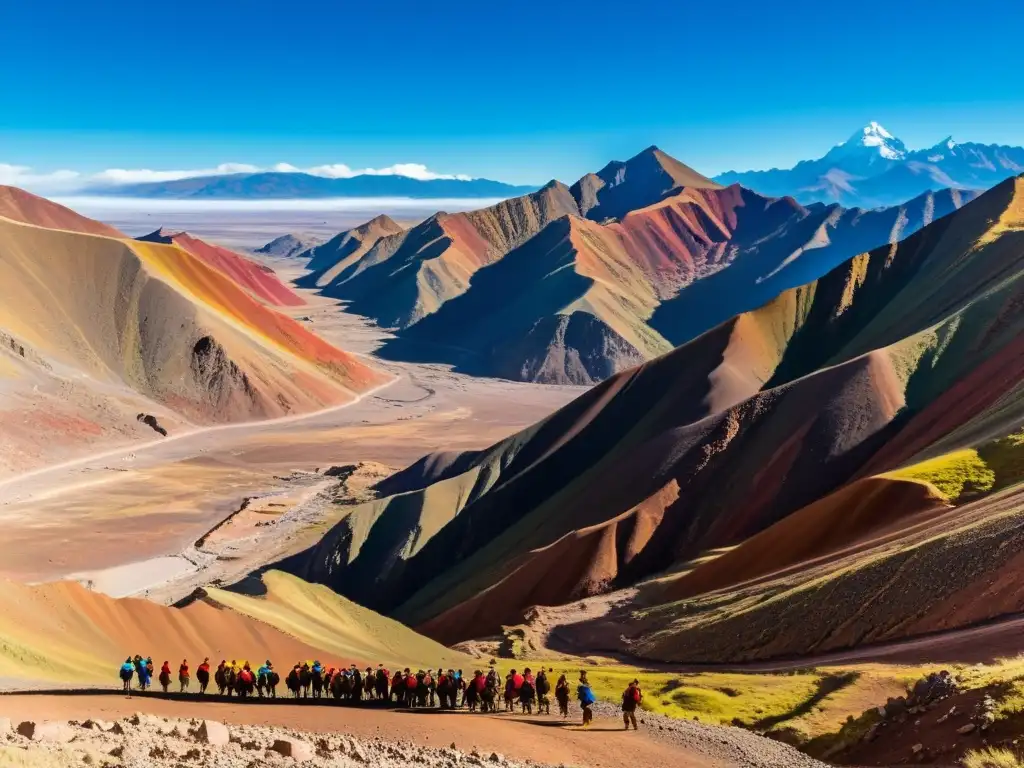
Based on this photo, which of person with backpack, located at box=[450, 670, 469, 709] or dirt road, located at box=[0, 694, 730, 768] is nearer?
dirt road, located at box=[0, 694, 730, 768]

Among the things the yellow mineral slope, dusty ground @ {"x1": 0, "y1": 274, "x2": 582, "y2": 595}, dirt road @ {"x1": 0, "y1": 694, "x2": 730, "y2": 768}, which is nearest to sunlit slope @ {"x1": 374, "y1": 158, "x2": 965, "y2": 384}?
dusty ground @ {"x1": 0, "y1": 274, "x2": 582, "y2": 595}

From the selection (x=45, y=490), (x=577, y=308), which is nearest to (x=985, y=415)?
(x=45, y=490)

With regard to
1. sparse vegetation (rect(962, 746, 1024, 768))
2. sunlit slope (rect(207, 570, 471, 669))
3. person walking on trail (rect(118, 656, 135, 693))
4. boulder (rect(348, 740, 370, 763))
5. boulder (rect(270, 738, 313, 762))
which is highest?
sparse vegetation (rect(962, 746, 1024, 768))

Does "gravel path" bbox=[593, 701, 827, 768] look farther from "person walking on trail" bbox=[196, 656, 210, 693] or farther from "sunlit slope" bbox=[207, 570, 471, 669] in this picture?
"sunlit slope" bbox=[207, 570, 471, 669]

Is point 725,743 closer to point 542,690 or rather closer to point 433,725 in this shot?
point 542,690

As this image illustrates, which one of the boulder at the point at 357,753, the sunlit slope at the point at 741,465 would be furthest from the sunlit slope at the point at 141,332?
the boulder at the point at 357,753

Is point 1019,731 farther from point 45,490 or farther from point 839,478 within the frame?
point 45,490

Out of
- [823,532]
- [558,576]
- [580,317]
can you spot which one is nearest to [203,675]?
[558,576]

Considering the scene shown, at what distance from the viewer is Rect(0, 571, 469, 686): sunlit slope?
24.8 meters

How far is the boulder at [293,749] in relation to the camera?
14.4 meters

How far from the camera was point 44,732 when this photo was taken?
1382cm

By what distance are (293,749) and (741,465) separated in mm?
42301

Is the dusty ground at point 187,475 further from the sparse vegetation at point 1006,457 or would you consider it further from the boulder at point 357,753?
the sparse vegetation at point 1006,457

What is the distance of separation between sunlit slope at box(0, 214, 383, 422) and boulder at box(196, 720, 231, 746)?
103164 millimetres
